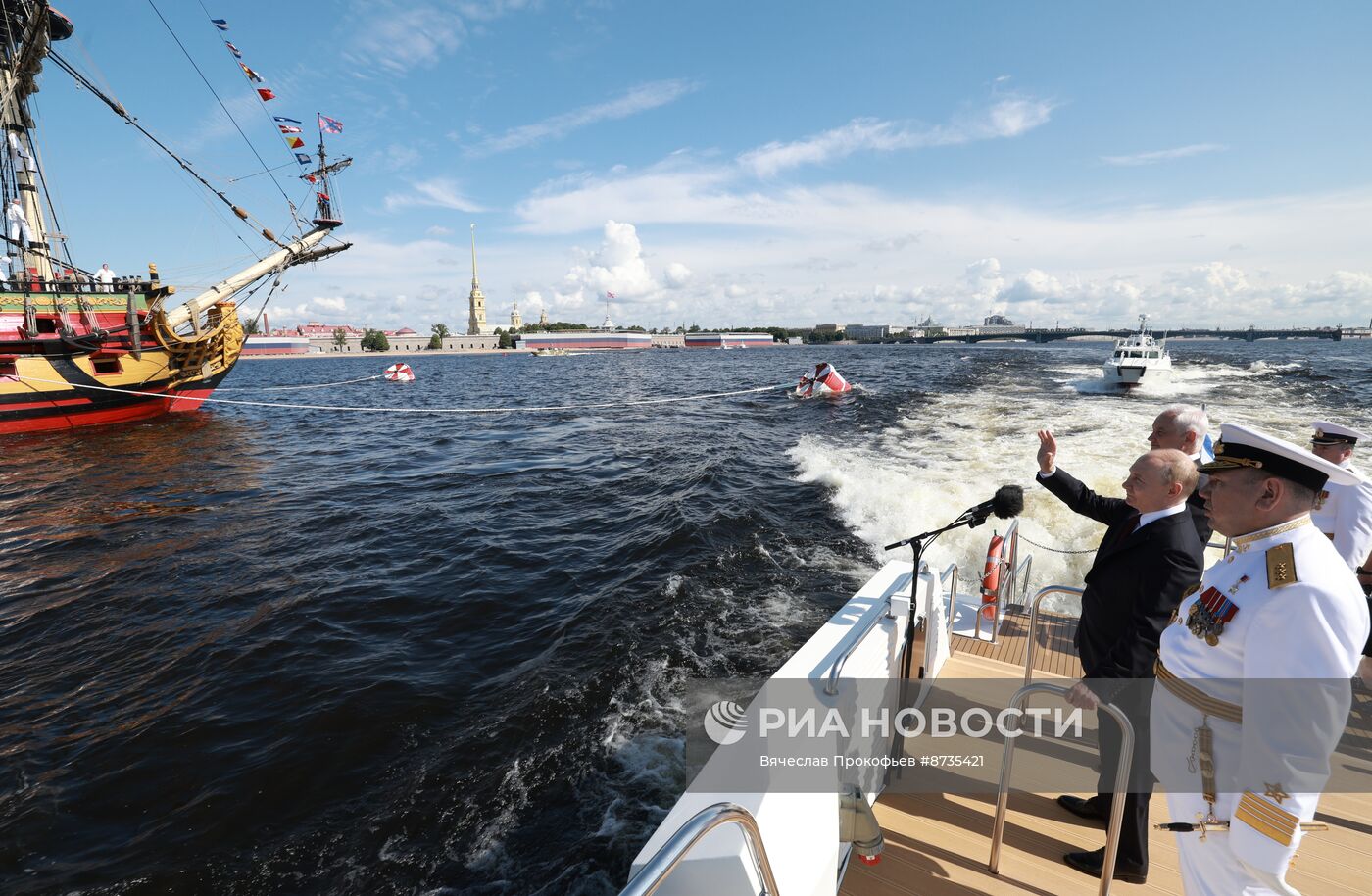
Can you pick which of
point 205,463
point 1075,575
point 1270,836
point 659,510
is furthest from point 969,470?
point 205,463

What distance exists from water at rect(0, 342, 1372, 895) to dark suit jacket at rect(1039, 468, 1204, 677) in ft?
11.1

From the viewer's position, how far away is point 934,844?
3.01m

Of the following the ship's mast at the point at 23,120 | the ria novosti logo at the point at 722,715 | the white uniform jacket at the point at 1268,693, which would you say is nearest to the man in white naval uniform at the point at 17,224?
the ship's mast at the point at 23,120

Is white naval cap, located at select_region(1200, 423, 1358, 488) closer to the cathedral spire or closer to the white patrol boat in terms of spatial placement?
the white patrol boat

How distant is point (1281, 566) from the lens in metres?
1.83

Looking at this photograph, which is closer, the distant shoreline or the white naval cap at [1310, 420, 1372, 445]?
the white naval cap at [1310, 420, 1372, 445]

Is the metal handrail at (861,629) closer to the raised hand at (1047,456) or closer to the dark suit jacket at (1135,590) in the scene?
the dark suit jacket at (1135,590)

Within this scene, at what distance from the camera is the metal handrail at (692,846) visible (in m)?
1.48

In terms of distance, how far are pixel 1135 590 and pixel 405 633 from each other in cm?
738

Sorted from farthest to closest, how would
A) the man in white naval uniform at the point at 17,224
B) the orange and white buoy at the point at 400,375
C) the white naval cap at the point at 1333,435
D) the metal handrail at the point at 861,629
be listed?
the orange and white buoy at the point at 400,375 < the man in white naval uniform at the point at 17,224 < the white naval cap at the point at 1333,435 < the metal handrail at the point at 861,629

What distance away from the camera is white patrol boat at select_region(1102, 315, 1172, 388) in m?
32.3

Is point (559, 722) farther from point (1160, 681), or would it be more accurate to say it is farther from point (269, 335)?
point (269, 335)

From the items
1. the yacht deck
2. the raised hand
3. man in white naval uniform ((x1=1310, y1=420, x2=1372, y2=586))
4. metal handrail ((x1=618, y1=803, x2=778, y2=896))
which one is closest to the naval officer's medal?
the raised hand

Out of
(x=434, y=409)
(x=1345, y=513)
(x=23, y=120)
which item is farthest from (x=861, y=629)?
(x=23, y=120)
